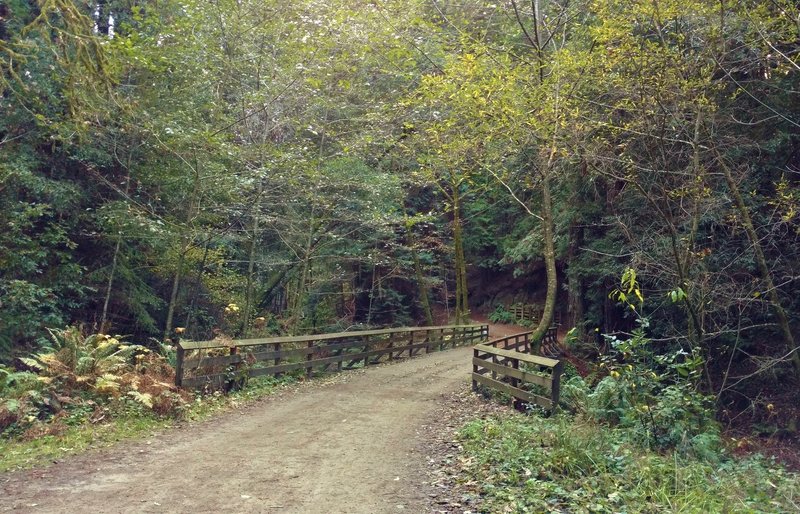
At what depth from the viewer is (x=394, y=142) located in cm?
1562

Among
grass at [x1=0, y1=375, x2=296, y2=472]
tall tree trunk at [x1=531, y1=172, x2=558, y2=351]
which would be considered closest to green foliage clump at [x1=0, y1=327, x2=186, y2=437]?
grass at [x1=0, y1=375, x2=296, y2=472]

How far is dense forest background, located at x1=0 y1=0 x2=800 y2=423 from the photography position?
10.9 m

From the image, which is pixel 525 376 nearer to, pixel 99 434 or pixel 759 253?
pixel 759 253

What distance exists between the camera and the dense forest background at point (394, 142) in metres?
10.9

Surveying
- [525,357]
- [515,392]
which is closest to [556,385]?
[525,357]

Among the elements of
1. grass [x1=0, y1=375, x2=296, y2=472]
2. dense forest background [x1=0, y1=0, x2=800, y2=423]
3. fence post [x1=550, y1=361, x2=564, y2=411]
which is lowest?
grass [x1=0, y1=375, x2=296, y2=472]

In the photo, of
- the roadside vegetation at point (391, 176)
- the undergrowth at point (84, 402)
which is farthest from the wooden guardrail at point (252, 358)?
the roadside vegetation at point (391, 176)

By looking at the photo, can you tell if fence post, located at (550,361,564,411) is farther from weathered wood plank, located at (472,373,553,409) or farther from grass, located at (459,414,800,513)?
grass, located at (459,414,800,513)

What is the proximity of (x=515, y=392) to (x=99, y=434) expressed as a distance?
645 centimetres

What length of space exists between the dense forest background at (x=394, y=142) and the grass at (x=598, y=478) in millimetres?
4772

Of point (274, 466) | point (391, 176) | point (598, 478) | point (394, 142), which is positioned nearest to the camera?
point (598, 478)

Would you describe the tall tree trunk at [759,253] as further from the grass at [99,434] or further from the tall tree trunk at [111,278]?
the tall tree trunk at [111,278]

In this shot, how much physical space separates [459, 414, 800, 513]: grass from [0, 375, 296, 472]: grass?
4.22 meters

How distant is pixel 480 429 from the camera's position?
318 inches
